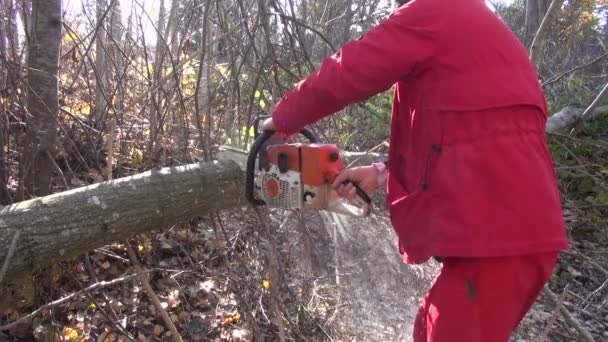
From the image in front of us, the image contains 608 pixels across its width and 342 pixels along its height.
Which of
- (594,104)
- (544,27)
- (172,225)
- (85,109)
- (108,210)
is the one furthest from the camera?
(594,104)

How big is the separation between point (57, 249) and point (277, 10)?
1853 mm

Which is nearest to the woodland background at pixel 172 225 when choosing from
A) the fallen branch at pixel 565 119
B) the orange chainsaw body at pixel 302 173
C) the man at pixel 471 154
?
the orange chainsaw body at pixel 302 173

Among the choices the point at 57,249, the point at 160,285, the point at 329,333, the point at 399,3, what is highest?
the point at 399,3

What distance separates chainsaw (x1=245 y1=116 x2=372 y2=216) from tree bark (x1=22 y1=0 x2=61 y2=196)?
1.31 m

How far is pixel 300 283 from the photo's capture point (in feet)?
10.6

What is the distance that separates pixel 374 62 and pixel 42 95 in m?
2.02

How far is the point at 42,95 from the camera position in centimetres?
282

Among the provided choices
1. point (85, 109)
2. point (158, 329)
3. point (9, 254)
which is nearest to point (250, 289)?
point (158, 329)

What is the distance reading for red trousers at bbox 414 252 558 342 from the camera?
5.56 feet

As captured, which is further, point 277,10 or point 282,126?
point 277,10

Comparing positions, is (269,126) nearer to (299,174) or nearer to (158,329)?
(299,174)

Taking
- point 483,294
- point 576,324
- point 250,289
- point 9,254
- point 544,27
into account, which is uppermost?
point 544,27

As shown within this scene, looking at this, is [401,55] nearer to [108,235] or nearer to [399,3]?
[399,3]

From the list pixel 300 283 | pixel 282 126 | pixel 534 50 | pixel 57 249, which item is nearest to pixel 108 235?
pixel 57 249
